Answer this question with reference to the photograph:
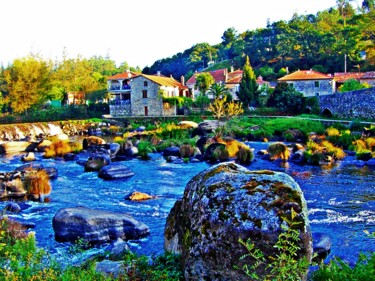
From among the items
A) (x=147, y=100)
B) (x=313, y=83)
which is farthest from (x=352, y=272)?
(x=313, y=83)

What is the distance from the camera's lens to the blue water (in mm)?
12648

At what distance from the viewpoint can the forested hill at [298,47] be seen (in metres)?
76.8

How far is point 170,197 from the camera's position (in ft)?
60.5

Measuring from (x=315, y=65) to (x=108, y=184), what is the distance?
226 feet

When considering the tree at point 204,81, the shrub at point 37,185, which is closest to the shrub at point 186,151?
the shrub at point 37,185

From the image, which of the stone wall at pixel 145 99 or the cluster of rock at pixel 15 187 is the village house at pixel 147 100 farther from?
the cluster of rock at pixel 15 187

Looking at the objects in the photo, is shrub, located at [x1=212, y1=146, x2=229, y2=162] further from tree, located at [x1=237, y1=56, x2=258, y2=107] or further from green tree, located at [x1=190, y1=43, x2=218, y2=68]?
green tree, located at [x1=190, y1=43, x2=218, y2=68]

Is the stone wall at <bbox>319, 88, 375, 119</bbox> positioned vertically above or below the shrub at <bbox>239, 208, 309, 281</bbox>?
above

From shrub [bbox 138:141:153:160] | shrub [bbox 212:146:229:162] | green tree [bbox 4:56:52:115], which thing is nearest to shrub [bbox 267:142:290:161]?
shrub [bbox 212:146:229:162]

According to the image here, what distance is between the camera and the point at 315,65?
8119 cm

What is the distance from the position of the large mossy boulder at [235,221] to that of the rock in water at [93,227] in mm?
6119

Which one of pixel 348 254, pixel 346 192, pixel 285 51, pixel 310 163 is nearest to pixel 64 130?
pixel 310 163

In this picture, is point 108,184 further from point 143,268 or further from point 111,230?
point 143,268

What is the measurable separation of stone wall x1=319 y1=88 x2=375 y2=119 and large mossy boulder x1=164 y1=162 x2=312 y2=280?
39.9 metres
